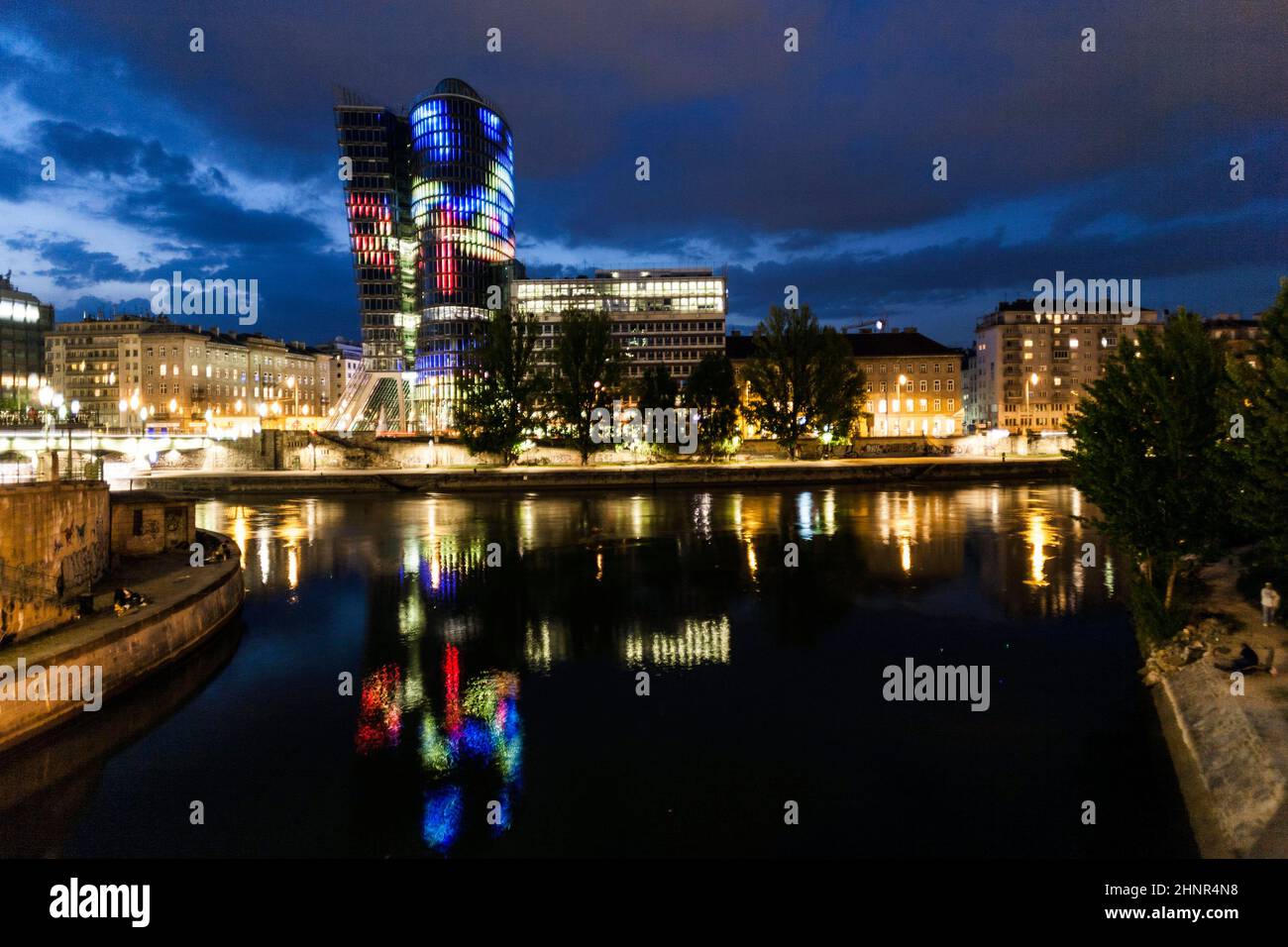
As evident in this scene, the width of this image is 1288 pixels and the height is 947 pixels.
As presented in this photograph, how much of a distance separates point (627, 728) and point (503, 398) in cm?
7415

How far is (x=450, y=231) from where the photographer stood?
425 feet

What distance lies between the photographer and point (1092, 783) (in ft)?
43.6

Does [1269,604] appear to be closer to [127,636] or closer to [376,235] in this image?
[127,636]

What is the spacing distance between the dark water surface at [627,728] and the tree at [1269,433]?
4947mm

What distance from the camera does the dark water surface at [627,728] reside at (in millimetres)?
11805

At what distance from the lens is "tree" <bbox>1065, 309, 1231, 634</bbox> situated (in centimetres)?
1855

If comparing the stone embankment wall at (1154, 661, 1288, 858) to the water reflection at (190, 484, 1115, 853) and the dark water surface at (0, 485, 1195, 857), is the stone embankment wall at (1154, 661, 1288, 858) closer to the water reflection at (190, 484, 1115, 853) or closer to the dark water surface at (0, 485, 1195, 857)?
the dark water surface at (0, 485, 1195, 857)

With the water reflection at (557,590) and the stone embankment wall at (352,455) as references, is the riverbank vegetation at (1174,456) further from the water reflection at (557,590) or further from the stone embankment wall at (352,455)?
the stone embankment wall at (352,455)

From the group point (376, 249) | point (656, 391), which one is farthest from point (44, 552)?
point (376, 249)

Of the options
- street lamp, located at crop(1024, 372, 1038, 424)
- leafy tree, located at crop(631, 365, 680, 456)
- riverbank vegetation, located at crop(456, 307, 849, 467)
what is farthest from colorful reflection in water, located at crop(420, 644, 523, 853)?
street lamp, located at crop(1024, 372, 1038, 424)

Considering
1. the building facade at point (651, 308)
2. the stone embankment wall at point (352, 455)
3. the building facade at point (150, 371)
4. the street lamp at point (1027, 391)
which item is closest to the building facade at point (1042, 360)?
the street lamp at point (1027, 391)

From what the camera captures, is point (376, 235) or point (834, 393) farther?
point (376, 235)
